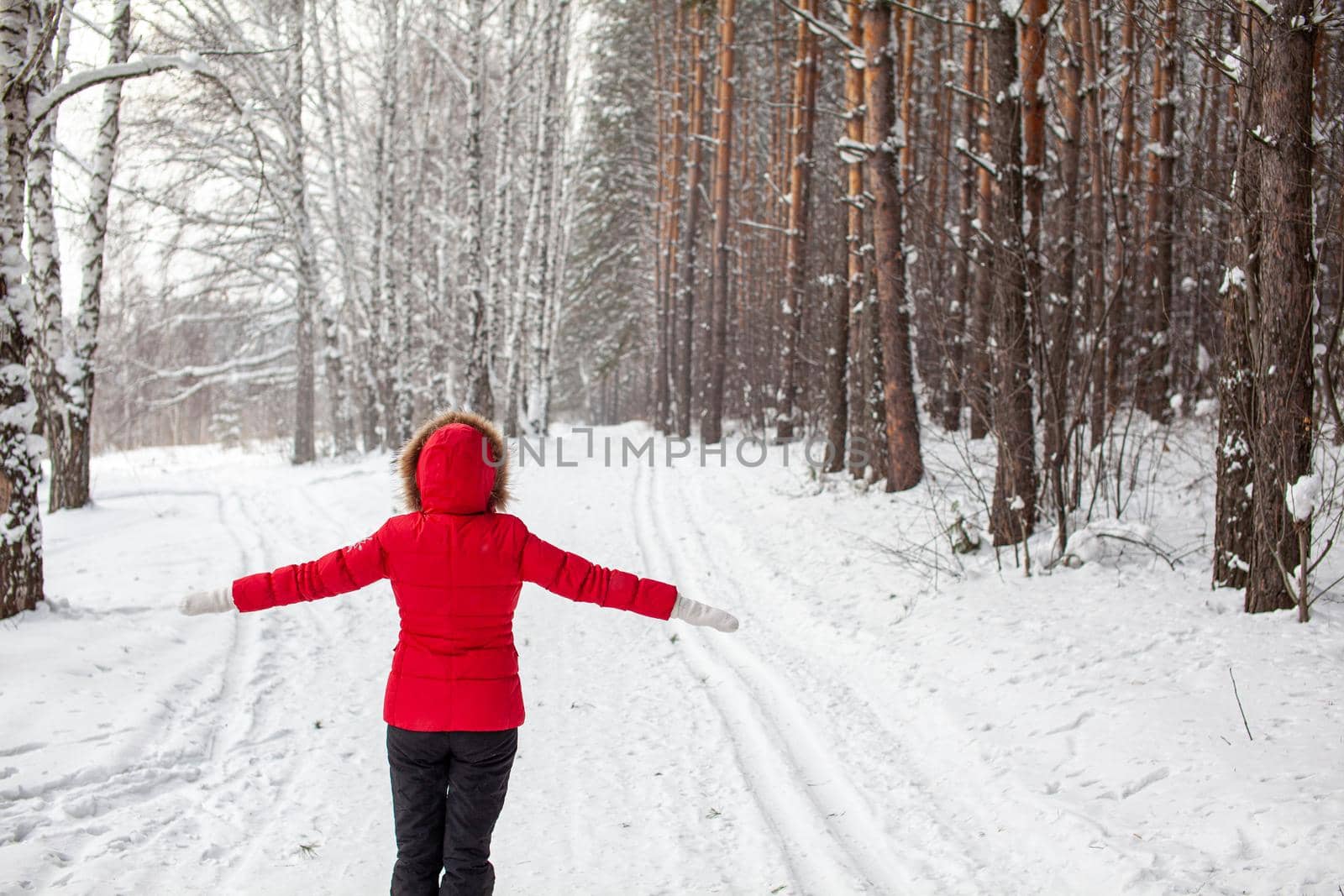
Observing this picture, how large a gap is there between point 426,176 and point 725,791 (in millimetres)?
22698

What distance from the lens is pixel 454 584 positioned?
285 cm

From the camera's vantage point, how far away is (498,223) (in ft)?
61.9

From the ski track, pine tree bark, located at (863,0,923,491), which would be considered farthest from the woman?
pine tree bark, located at (863,0,923,491)

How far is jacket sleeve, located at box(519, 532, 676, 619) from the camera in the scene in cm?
293

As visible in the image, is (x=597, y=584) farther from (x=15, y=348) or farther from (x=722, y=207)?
(x=722, y=207)

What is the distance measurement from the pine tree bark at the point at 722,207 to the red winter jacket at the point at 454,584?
15667 mm

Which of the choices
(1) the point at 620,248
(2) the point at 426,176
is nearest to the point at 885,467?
(2) the point at 426,176

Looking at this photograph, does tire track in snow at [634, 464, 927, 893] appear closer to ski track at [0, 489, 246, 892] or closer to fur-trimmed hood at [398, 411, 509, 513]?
fur-trimmed hood at [398, 411, 509, 513]

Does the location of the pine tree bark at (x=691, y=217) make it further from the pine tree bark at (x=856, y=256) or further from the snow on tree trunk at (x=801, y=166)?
the pine tree bark at (x=856, y=256)

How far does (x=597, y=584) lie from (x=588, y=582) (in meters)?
0.03

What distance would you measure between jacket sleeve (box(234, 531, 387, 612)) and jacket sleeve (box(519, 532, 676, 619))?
1.63ft

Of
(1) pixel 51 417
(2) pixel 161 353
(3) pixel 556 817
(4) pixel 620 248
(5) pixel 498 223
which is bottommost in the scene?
(3) pixel 556 817

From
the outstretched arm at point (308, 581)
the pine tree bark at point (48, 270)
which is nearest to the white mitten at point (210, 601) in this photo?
the outstretched arm at point (308, 581)

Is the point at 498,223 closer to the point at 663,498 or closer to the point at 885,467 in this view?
the point at 663,498
